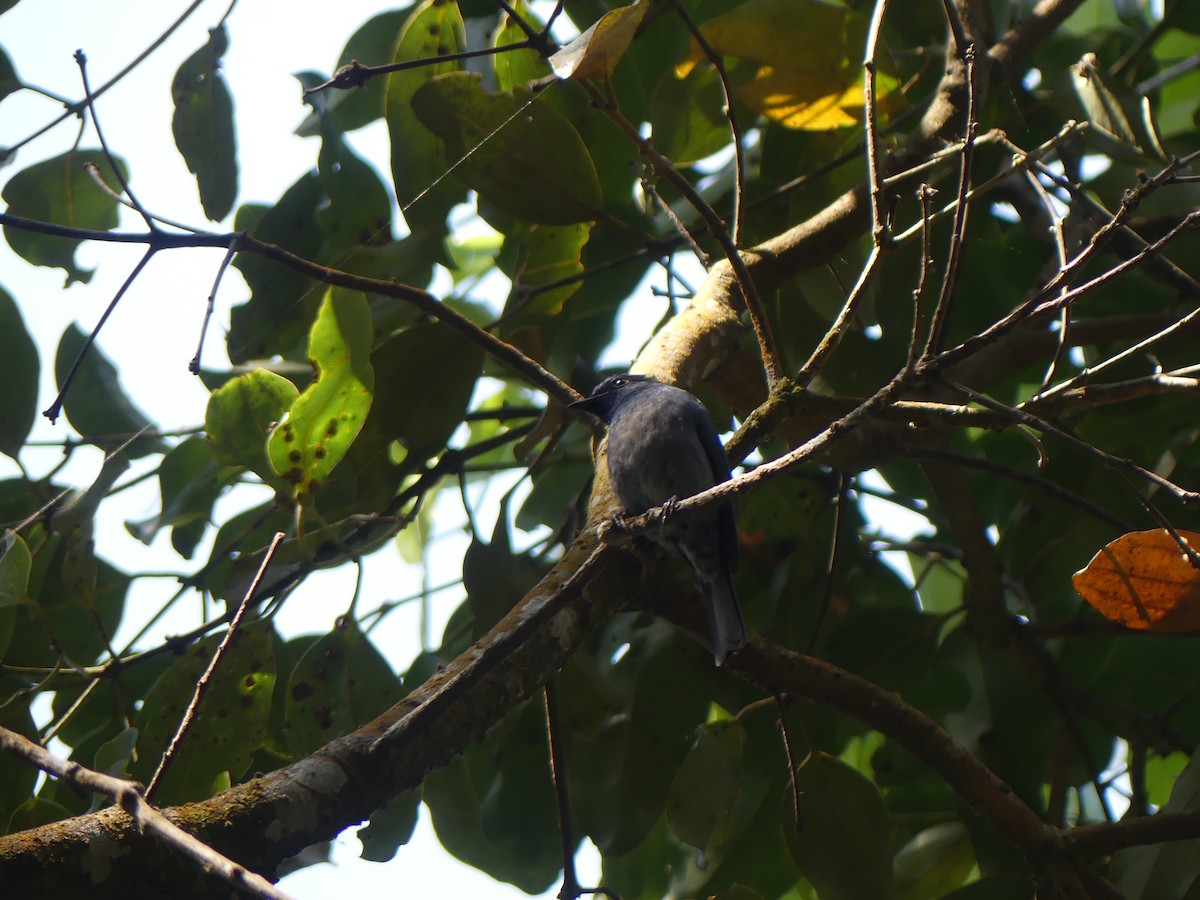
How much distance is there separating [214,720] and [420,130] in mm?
1497

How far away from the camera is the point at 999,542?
10.7 feet

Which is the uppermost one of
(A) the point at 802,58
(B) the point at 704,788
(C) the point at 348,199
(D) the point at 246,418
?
(A) the point at 802,58

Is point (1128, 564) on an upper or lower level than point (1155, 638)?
lower

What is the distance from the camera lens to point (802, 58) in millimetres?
2662

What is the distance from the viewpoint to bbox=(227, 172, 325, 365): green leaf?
8.91 ft

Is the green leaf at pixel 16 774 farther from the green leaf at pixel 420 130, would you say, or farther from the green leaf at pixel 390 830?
the green leaf at pixel 420 130

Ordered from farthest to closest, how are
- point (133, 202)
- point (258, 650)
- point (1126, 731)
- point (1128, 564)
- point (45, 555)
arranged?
point (1126, 731) < point (45, 555) < point (258, 650) < point (1128, 564) < point (133, 202)

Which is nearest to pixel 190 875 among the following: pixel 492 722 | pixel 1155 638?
pixel 492 722

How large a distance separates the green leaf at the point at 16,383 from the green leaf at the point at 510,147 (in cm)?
113

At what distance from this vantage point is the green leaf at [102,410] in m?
2.63

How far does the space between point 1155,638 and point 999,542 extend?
21.2 inches

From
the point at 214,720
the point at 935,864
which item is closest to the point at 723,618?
the point at 214,720

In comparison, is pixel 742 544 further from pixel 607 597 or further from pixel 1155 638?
pixel 607 597

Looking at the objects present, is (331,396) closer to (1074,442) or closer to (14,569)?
(14,569)
